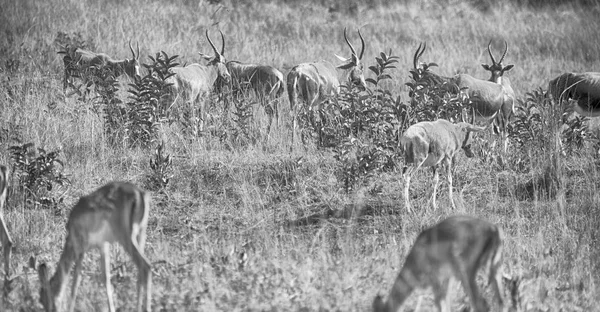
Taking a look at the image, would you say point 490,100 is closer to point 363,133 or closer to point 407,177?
point 363,133

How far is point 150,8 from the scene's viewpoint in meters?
19.0

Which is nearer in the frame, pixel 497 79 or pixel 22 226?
pixel 22 226

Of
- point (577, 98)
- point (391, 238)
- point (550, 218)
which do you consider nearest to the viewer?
point (391, 238)

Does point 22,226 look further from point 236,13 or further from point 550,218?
point 236,13

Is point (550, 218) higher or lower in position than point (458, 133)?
lower

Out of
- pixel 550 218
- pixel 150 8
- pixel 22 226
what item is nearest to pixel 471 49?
pixel 150 8

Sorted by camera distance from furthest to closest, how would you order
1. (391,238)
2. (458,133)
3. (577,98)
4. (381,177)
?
(577,98)
(381,177)
(458,133)
(391,238)

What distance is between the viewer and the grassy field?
18.1 feet

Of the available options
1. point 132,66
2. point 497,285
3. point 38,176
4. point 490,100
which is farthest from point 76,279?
point 132,66

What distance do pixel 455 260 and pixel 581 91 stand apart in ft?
24.1

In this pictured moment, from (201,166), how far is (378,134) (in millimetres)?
1822

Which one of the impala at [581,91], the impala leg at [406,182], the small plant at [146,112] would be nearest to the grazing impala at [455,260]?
the impala leg at [406,182]

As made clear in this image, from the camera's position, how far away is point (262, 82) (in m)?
11.9

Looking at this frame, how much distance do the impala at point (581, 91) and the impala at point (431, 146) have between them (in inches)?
132
